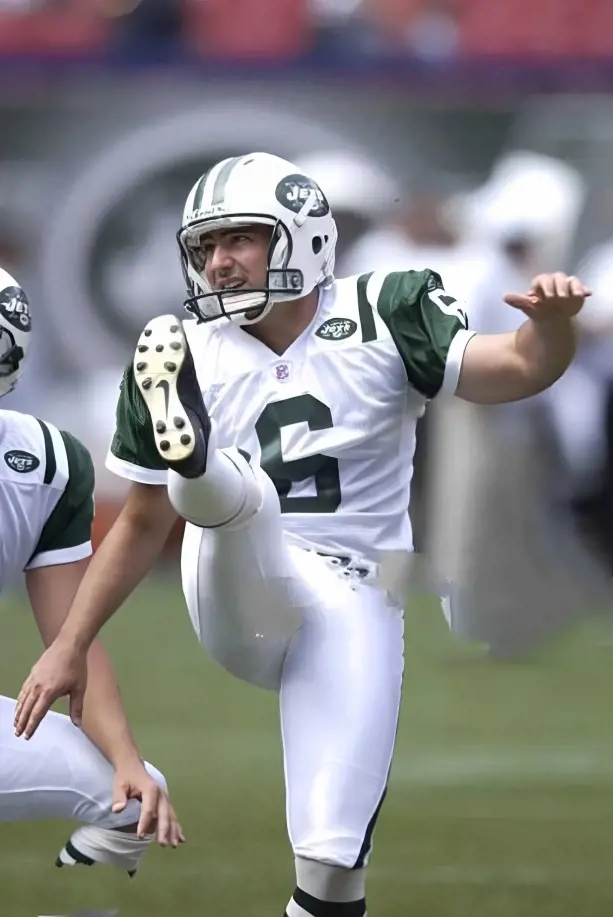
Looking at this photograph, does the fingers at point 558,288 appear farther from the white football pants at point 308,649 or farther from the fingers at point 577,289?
the white football pants at point 308,649

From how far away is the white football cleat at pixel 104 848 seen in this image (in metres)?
2.99

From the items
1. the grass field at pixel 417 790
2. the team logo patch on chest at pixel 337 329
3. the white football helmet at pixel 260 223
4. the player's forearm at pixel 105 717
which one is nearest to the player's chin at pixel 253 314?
the white football helmet at pixel 260 223

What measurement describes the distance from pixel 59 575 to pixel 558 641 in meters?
3.78

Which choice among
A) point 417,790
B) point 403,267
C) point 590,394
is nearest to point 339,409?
point 417,790

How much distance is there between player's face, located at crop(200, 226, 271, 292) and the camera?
10.2 feet

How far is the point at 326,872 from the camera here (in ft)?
8.99

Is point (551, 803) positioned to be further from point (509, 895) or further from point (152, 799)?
point (152, 799)

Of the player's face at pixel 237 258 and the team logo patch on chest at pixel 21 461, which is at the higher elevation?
the player's face at pixel 237 258

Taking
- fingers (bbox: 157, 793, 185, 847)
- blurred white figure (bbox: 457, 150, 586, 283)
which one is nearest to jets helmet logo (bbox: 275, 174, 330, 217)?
fingers (bbox: 157, 793, 185, 847)

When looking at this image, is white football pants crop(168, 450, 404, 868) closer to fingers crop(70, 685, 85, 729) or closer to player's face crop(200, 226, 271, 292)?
fingers crop(70, 685, 85, 729)

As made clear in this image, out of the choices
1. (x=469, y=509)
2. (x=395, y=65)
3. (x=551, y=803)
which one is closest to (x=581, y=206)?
(x=395, y=65)

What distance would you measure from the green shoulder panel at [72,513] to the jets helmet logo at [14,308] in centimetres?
21

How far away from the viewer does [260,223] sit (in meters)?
3.10

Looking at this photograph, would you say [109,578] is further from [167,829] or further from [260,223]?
[260,223]
